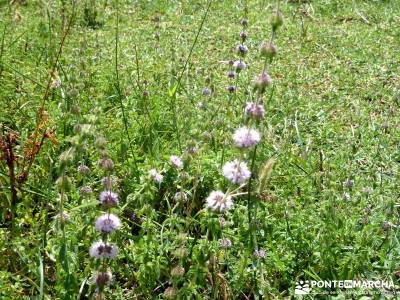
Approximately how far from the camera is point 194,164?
2.71 metres

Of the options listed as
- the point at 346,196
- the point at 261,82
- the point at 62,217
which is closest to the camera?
the point at 261,82

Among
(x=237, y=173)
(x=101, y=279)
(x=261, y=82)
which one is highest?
(x=261, y=82)

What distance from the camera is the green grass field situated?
2.02 metres

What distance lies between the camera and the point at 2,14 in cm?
529

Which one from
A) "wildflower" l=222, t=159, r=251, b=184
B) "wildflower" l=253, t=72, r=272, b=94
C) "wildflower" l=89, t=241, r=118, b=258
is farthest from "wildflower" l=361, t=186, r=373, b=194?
"wildflower" l=89, t=241, r=118, b=258

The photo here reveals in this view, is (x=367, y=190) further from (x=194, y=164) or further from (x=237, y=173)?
(x=237, y=173)

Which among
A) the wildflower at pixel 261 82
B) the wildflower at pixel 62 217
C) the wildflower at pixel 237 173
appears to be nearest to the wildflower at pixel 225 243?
the wildflower at pixel 237 173

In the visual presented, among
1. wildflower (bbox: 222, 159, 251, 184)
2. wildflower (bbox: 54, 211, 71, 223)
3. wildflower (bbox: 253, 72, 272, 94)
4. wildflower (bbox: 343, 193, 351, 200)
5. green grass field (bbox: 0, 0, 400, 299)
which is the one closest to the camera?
wildflower (bbox: 253, 72, 272, 94)

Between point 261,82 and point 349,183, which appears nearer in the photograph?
point 261,82

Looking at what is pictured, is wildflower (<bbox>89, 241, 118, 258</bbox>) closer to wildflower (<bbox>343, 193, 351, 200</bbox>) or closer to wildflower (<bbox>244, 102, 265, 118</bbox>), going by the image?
wildflower (<bbox>244, 102, 265, 118</bbox>)

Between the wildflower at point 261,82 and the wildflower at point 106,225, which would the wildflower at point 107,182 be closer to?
the wildflower at point 106,225

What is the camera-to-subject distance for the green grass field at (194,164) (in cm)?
202

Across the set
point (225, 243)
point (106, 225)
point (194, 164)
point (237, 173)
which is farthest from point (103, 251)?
point (194, 164)

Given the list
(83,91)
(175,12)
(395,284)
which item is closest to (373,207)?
(395,284)
